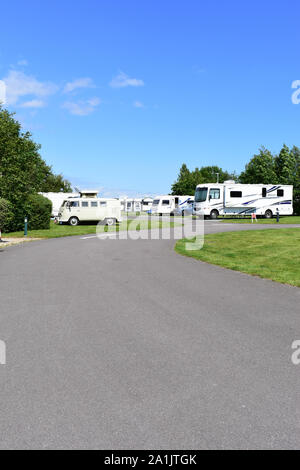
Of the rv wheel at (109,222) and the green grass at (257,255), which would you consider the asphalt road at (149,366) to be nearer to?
the green grass at (257,255)

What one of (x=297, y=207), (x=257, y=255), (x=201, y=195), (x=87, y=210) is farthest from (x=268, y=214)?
(x=257, y=255)

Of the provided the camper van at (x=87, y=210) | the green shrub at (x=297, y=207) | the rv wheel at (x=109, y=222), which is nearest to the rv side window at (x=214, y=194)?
the camper van at (x=87, y=210)

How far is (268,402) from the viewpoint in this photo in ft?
11.3

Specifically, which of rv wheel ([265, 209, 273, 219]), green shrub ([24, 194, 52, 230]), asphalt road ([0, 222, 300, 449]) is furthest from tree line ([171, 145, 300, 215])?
asphalt road ([0, 222, 300, 449])

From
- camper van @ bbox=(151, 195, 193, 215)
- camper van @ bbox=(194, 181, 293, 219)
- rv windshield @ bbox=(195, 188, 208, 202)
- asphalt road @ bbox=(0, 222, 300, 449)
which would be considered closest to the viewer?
asphalt road @ bbox=(0, 222, 300, 449)

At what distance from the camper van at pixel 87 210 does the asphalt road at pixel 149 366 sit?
79.9 ft

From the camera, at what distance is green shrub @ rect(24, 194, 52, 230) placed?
1065 inches

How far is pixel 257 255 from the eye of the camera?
46.8ft

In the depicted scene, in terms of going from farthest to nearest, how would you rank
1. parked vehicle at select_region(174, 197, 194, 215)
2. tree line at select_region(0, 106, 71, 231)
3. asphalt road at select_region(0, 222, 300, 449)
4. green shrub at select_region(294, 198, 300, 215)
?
green shrub at select_region(294, 198, 300, 215) → parked vehicle at select_region(174, 197, 194, 215) → tree line at select_region(0, 106, 71, 231) → asphalt road at select_region(0, 222, 300, 449)

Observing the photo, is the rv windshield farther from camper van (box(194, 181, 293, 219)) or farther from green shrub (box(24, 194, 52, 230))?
green shrub (box(24, 194, 52, 230))

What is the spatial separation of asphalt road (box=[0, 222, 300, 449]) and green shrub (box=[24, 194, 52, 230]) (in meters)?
18.9

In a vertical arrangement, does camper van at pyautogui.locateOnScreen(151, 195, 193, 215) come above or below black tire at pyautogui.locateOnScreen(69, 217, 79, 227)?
above

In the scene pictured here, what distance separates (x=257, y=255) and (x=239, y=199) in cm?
2511
